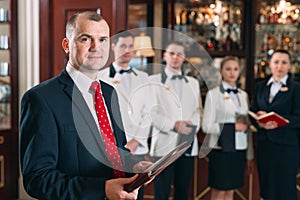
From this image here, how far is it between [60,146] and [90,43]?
377 mm

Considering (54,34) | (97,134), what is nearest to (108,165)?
(97,134)

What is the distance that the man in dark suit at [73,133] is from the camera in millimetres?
1704

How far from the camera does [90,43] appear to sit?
1.77 meters

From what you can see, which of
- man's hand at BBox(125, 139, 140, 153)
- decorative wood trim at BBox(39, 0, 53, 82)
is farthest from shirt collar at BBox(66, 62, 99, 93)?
decorative wood trim at BBox(39, 0, 53, 82)

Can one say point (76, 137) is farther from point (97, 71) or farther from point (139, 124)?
point (139, 124)

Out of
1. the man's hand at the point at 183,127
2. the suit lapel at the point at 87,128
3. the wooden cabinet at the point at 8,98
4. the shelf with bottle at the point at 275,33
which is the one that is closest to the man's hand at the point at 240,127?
the man's hand at the point at 183,127

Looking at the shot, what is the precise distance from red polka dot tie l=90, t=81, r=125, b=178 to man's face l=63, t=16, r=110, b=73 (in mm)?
107

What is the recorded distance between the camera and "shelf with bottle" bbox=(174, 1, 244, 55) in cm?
661

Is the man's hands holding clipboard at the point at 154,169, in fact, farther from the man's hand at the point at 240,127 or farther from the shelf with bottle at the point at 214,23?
the shelf with bottle at the point at 214,23

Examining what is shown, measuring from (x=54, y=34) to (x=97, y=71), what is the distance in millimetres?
3053

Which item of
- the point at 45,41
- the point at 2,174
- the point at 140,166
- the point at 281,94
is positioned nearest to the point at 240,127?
the point at 281,94

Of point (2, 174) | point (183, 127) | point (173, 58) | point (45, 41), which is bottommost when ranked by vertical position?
point (2, 174)

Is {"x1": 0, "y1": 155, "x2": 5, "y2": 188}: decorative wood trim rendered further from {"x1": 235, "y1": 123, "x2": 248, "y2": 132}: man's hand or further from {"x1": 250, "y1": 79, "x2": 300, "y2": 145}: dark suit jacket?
{"x1": 250, "y1": 79, "x2": 300, "y2": 145}: dark suit jacket

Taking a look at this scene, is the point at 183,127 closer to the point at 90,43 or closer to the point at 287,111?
the point at 90,43
